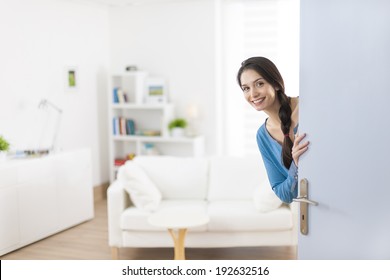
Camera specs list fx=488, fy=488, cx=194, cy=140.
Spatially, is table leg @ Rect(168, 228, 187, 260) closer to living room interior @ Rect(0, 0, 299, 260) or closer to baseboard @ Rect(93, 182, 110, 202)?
living room interior @ Rect(0, 0, 299, 260)

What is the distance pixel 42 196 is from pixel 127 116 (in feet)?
7.01

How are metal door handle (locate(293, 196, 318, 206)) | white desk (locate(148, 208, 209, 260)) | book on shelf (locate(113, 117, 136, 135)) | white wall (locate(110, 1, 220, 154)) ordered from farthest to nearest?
book on shelf (locate(113, 117, 136, 135))
white wall (locate(110, 1, 220, 154))
white desk (locate(148, 208, 209, 260))
metal door handle (locate(293, 196, 318, 206))

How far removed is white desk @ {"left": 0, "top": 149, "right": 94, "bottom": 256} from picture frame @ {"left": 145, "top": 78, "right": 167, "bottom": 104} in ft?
4.15

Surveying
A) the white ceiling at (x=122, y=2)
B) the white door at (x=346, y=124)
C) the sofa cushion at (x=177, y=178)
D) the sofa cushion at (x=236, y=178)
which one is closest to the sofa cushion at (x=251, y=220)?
the sofa cushion at (x=236, y=178)

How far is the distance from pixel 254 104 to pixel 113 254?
222 cm

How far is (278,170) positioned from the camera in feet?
7.38

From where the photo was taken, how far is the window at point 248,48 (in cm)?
559

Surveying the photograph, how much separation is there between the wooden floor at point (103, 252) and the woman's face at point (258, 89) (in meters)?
2.06

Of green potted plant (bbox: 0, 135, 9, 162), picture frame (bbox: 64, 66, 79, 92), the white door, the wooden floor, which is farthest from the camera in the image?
picture frame (bbox: 64, 66, 79, 92)

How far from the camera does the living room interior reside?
3.96 metres

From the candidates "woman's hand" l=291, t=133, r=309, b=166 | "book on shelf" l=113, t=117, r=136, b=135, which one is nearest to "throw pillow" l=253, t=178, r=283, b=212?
"woman's hand" l=291, t=133, r=309, b=166

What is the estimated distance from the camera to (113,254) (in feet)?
12.7

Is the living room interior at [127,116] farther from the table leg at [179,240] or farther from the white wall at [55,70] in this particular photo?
the table leg at [179,240]

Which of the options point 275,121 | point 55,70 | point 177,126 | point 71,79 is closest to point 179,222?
point 275,121
